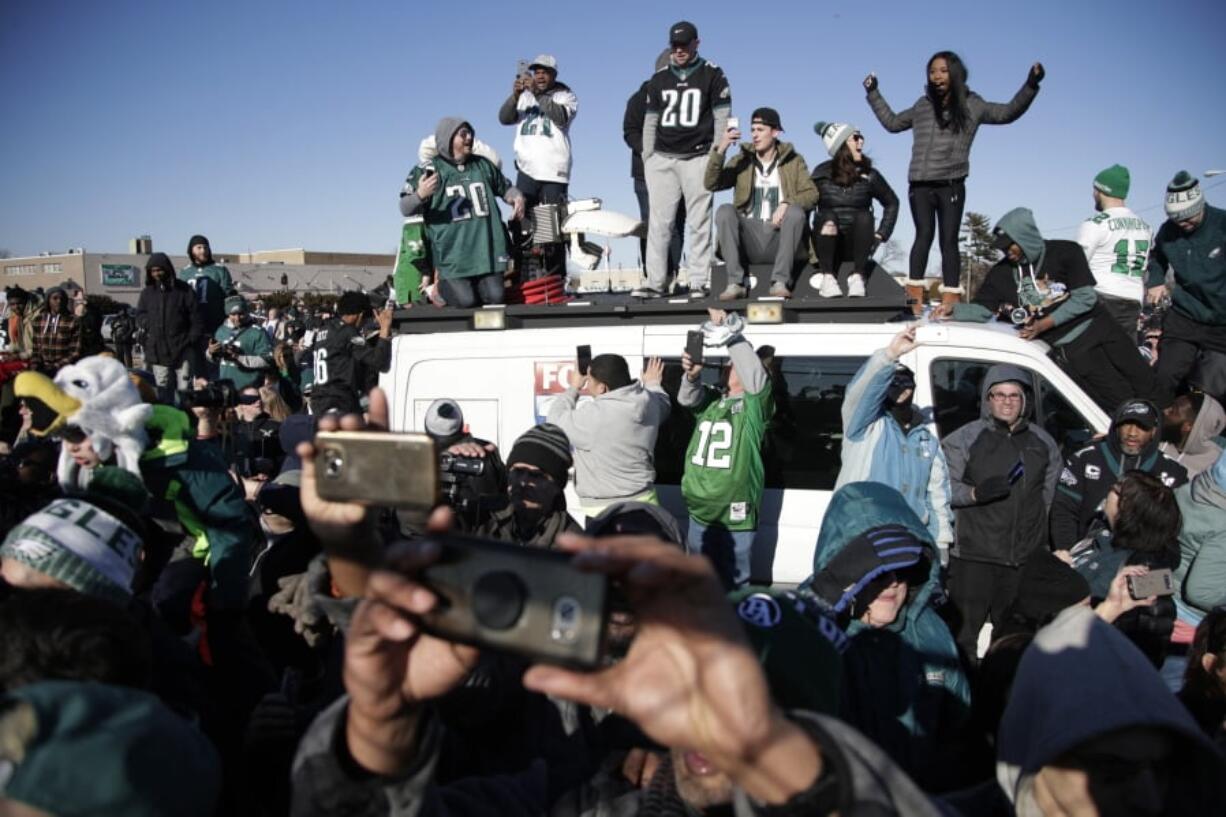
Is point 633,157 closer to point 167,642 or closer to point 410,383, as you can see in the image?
point 410,383

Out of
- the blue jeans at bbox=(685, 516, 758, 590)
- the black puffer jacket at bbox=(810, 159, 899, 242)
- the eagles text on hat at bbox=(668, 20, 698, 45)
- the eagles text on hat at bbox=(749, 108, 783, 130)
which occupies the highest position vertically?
the eagles text on hat at bbox=(668, 20, 698, 45)

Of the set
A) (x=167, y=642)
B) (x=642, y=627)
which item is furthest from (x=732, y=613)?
(x=167, y=642)

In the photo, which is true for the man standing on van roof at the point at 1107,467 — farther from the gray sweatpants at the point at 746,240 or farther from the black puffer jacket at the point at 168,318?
the black puffer jacket at the point at 168,318

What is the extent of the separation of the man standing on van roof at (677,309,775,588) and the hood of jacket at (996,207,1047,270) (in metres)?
2.25

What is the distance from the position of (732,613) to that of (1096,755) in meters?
1.02

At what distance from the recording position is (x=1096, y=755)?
1704mm

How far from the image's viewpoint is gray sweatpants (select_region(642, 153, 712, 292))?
670cm

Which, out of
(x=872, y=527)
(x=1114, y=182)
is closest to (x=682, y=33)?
(x=1114, y=182)

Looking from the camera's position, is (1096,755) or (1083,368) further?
(1083,368)

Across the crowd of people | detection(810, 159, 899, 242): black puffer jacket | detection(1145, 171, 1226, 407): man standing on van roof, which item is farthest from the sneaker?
detection(1145, 171, 1226, 407): man standing on van roof

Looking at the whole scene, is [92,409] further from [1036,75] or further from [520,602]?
[1036,75]

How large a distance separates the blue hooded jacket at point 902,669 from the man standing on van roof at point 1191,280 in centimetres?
420

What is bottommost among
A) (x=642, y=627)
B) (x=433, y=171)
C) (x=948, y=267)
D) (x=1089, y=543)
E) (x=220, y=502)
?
(x=1089, y=543)

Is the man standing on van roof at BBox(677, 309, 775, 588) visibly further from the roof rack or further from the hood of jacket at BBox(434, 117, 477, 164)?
the hood of jacket at BBox(434, 117, 477, 164)
